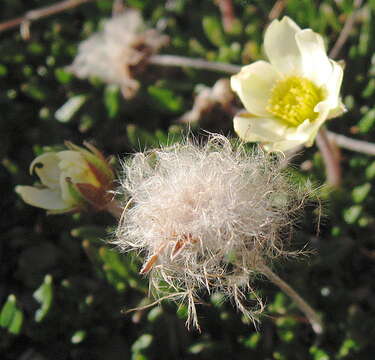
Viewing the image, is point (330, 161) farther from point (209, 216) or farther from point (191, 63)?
point (209, 216)

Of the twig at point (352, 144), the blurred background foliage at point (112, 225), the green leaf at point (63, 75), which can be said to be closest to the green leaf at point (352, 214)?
the blurred background foliage at point (112, 225)

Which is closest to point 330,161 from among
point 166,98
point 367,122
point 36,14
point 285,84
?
point 367,122

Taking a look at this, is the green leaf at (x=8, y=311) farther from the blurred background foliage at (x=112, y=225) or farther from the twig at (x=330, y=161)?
the twig at (x=330, y=161)

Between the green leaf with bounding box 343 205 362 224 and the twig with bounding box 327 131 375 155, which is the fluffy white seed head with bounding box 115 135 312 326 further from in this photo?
the twig with bounding box 327 131 375 155

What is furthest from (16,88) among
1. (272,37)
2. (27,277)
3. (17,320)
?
(272,37)

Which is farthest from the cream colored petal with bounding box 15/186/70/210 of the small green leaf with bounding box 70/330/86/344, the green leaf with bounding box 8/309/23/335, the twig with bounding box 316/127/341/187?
the twig with bounding box 316/127/341/187

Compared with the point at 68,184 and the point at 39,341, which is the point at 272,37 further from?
the point at 39,341
